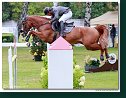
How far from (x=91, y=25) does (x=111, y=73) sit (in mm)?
569

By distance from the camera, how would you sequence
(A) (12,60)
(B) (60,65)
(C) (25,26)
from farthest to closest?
(C) (25,26), (A) (12,60), (B) (60,65)

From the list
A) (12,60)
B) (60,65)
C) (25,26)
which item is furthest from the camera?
(25,26)

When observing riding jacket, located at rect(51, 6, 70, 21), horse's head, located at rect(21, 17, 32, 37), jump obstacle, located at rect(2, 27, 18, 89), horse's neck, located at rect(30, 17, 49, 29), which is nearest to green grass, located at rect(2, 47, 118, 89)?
jump obstacle, located at rect(2, 27, 18, 89)

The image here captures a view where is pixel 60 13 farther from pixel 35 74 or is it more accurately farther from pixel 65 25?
pixel 35 74

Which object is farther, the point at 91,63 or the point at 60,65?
the point at 91,63

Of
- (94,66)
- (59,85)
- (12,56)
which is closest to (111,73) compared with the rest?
(94,66)

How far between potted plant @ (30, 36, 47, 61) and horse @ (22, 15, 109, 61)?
1.8 inches

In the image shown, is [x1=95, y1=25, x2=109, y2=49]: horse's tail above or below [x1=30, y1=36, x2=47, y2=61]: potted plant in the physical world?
above

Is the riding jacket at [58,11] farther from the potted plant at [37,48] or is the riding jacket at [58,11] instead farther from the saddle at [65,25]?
the potted plant at [37,48]

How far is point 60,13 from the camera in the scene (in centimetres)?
596

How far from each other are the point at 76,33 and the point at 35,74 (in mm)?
639

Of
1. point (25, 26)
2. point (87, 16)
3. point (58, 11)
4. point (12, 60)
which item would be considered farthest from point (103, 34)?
point (12, 60)

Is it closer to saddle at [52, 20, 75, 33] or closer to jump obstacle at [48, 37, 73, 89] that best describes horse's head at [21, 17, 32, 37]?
saddle at [52, 20, 75, 33]

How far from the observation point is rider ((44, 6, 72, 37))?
592cm
